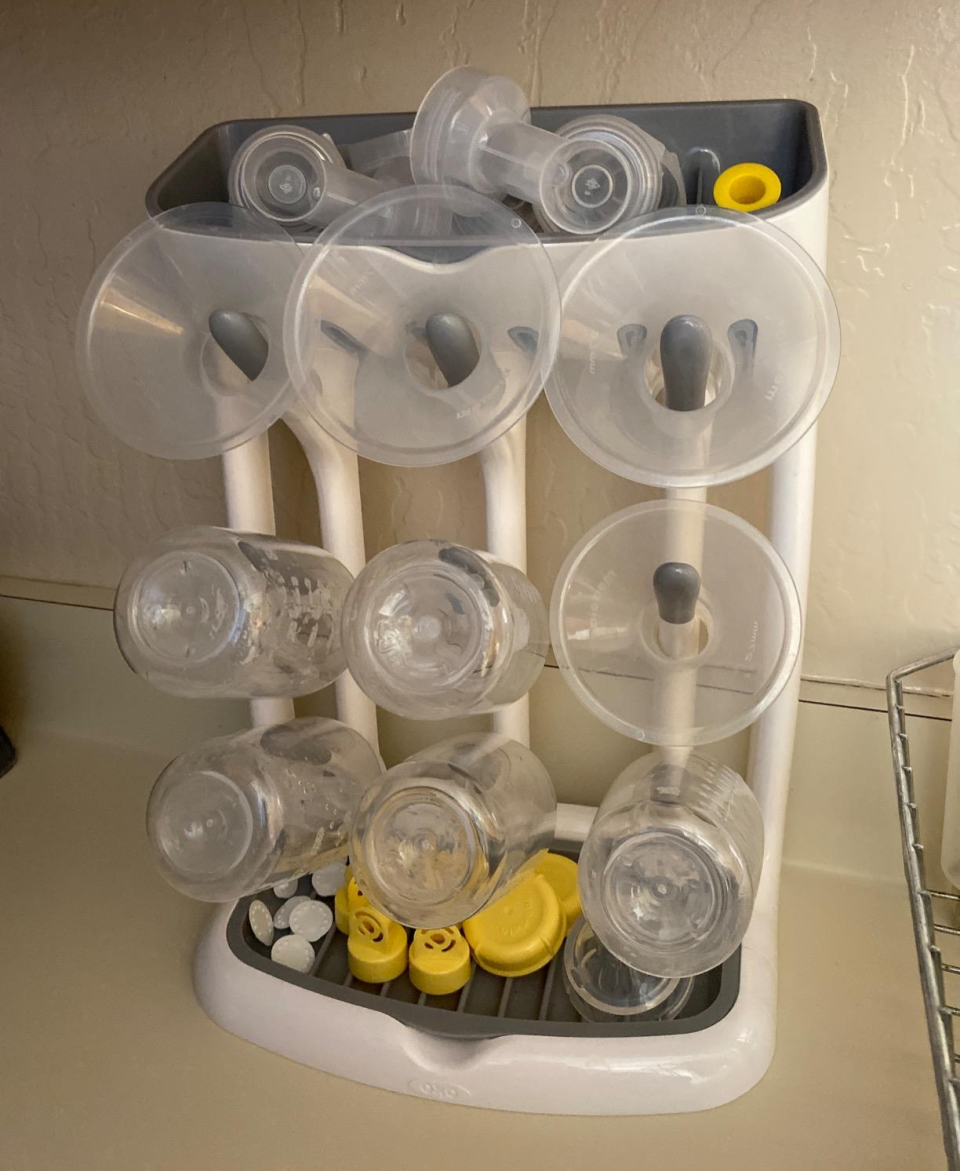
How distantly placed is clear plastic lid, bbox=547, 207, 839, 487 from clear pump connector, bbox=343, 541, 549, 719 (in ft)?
0.36

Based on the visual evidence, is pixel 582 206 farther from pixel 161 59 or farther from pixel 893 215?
pixel 161 59

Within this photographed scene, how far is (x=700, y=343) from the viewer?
20.4 inches

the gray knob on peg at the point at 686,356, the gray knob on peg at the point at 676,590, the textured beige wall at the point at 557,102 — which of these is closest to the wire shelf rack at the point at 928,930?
the textured beige wall at the point at 557,102

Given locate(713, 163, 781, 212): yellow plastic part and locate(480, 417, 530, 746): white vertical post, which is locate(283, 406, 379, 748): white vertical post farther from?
locate(713, 163, 781, 212): yellow plastic part

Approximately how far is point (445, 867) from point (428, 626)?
14cm

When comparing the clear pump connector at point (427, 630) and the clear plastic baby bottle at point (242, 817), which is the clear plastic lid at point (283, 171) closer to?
the clear pump connector at point (427, 630)

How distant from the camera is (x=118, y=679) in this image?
3.23ft

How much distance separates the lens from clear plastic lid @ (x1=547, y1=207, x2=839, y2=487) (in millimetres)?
523

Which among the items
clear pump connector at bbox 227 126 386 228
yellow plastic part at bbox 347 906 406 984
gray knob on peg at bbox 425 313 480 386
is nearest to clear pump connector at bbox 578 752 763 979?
yellow plastic part at bbox 347 906 406 984

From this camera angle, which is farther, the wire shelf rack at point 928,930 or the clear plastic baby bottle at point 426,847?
the clear plastic baby bottle at point 426,847

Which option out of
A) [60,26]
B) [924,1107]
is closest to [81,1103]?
[924,1107]

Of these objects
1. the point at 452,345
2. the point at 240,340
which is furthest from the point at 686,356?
the point at 240,340

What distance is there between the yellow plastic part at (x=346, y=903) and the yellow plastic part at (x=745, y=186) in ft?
1.61

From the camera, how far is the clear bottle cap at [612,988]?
664 millimetres
